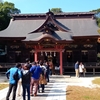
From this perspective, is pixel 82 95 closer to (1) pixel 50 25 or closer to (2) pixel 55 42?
(2) pixel 55 42

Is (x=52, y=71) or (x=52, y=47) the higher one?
(x=52, y=47)

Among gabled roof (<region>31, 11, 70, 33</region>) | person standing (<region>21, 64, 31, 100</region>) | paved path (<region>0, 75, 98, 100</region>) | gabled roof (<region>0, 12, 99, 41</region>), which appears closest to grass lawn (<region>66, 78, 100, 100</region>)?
paved path (<region>0, 75, 98, 100</region>)

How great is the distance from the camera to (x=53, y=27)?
29.7m

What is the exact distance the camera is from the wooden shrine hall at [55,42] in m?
26.4

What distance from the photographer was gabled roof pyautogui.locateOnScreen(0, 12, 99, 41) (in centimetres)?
2817

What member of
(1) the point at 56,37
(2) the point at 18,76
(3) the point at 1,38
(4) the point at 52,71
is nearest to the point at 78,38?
(1) the point at 56,37

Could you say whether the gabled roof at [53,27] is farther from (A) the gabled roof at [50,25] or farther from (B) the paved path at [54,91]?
(B) the paved path at [54,91]

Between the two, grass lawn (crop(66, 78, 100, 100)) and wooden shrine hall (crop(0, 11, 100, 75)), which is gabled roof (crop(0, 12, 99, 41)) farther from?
grass lawn (crop(66, 78, 100, 100))

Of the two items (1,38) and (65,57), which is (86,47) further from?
(1,38)

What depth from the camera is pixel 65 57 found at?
29.8 metres

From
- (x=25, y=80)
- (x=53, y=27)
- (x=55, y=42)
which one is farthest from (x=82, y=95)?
(x=53, y=27)

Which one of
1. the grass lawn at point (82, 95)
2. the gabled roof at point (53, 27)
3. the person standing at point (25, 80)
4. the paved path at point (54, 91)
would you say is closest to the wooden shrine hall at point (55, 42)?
the gabled roof at point (53, 27)

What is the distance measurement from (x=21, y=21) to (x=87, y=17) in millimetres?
10565

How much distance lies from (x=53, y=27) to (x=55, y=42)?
450cm
